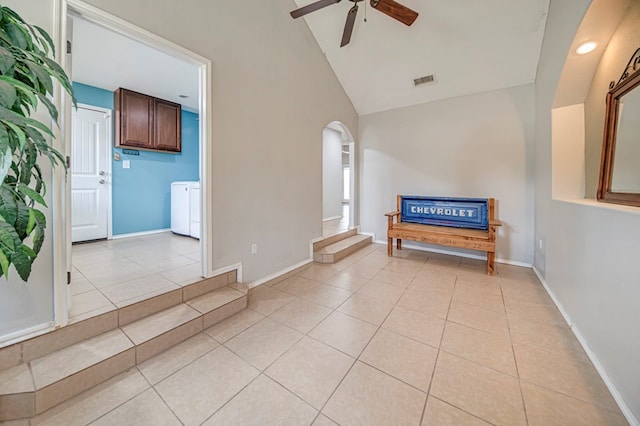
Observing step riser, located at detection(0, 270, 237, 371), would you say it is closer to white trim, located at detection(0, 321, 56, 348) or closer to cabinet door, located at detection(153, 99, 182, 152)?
white trim, located at detection(0, 321, 56, 348)

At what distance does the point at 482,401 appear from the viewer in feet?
4.02

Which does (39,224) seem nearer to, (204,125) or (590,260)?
(204,125)

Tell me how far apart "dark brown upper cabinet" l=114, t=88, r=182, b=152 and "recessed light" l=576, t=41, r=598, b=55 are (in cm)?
516

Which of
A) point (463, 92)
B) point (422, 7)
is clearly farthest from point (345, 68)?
point (463, 92)

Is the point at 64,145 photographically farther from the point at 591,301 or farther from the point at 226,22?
the point at 591,301

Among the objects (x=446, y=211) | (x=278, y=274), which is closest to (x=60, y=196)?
(x=278, y=274)

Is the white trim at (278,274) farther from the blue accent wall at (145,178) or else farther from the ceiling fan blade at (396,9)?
the ceiling fan blade at (396,9)

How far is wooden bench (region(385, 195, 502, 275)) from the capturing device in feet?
9.83

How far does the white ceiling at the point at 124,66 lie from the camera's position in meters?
2.46

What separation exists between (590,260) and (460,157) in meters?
2.34

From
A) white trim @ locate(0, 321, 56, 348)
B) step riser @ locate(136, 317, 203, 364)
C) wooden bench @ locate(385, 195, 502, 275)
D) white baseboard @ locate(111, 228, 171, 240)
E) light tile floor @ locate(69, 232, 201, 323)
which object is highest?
wooden bench @ locate(385, 195, 502, 275)

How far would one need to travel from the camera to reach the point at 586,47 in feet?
6.21

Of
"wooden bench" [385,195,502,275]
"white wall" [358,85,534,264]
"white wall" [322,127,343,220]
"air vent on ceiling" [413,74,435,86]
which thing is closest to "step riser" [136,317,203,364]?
"wooden bench" [385,195,502,275]

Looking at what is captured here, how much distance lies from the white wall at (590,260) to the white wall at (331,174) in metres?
3.86
